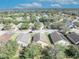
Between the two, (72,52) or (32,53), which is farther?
(72,52)

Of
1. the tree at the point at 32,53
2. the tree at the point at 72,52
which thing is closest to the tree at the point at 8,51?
the tree at the point at 32,53

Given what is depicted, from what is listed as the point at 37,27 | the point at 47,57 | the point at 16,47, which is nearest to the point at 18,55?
the point at 16,47

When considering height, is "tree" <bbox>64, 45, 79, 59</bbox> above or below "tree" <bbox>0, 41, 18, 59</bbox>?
below

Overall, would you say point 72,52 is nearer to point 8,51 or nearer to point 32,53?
point 32,53

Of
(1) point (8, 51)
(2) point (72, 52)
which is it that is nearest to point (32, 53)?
(1) point (8, 51)

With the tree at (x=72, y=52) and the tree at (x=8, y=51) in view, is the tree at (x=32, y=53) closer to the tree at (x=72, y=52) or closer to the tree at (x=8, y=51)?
the tree at (x=8, y=51)

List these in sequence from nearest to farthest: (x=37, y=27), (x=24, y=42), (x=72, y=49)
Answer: (x=72, y=49)
(x=24, y=42)
(x=37, y=27)

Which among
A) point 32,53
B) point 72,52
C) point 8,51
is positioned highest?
point 8,51

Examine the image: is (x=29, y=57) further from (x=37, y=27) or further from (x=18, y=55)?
(x=37, y=27)

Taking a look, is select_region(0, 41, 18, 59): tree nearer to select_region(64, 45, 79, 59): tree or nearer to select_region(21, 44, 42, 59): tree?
select_region(21, 44, 42, 59): tree

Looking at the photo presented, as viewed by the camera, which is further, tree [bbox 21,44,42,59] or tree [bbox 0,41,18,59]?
tree [bbox 21,44,42,59]

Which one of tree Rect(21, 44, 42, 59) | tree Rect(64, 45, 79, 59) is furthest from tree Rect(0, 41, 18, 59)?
tree Rect(64, 45, 79, 59)
